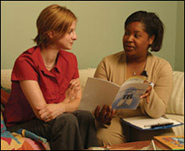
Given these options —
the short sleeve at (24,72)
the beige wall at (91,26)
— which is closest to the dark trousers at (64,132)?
the short sleeve at (24,72)

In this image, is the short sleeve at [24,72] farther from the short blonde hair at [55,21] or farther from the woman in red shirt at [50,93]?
the short blonde hair at [55,21]

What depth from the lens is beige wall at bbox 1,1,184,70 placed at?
1.90 metres

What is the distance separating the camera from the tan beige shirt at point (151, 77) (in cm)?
143

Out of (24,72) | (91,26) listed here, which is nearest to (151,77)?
(24,72)

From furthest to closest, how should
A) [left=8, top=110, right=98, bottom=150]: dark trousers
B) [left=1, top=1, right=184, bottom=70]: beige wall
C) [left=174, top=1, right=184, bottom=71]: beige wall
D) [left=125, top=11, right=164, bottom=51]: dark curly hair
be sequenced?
1. [left=174, top=1, right=184, bottom=71]: beige wall
2. [left=1, top=1, right=184, bottom=70]: beige wall
3. [left=125, top=11, right=164, bottom=51]: dark curly hair
4. [left=8, top=110, right=98, bottom=150]: dark trousers

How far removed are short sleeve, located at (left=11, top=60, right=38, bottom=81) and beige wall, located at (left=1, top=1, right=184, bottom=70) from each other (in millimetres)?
621

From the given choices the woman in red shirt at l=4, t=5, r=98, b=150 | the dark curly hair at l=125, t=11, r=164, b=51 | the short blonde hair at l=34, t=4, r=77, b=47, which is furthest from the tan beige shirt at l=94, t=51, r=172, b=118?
the short blonde hair at l=34, t=4, r=77, b=47

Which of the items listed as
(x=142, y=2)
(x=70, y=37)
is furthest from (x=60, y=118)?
(x=142, y=2)

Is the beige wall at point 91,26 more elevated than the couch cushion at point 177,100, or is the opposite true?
the beige wall at point 91,26

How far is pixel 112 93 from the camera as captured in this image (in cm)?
124

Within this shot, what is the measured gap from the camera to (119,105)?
1325 mm

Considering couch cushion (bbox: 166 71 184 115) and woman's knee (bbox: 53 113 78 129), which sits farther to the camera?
couch cushion (bbox: 166 71 184 115)

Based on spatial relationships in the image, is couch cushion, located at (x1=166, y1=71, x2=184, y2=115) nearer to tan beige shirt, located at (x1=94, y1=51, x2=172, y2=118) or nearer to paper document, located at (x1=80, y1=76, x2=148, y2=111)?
tan beige shirt, located at (x1=94, y1=51, x2=172, y2=118)

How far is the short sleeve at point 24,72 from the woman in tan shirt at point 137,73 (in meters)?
0.37
